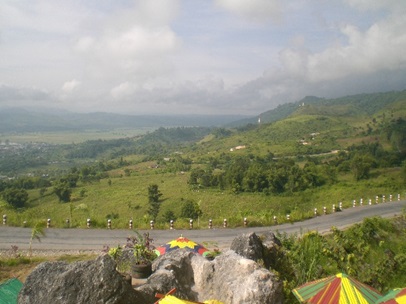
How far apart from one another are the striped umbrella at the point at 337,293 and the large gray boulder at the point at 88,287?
4.95 m

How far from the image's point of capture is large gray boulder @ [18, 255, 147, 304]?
6738mm


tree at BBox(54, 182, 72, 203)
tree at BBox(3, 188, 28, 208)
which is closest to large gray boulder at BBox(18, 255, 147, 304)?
tree at BBox(3, 188, 28, 208)

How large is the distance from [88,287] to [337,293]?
21.9 ft

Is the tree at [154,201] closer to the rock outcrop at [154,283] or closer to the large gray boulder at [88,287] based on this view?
the rock outcrop at [154,283]

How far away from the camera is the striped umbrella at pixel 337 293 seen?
929 cm

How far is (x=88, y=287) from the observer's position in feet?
22.3

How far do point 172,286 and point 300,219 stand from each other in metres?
20.0

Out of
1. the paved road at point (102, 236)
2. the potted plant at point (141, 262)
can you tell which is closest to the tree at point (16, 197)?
the paved road at point (102, 236)

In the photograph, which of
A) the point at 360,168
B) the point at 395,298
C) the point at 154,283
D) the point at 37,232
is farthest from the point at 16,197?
the point at 395,298

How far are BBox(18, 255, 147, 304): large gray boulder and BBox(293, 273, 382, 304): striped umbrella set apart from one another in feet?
16.2

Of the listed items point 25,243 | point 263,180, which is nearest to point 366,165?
point 263,180

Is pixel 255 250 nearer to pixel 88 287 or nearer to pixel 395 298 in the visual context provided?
pixel 395 298

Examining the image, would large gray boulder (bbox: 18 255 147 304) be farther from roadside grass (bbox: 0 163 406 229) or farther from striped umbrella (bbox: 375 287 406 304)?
roadside grass (bbox: 0 163 406 229)

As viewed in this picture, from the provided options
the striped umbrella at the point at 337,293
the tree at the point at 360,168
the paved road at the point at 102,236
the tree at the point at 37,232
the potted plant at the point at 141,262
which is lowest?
the tree at the point at 360,168
